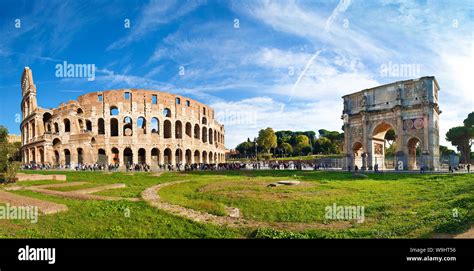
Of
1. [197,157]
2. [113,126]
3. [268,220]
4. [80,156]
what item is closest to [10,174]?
[268,220]

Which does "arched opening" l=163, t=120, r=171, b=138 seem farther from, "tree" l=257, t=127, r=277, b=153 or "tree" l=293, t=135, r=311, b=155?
"tree" l=293, t=135, r=311, b=155

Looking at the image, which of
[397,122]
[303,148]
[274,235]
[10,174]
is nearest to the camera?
[274,235]

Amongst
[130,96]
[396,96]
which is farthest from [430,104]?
[130,96]

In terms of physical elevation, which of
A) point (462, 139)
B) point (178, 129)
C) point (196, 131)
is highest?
point (178, 129)

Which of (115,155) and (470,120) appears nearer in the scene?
(115,155)

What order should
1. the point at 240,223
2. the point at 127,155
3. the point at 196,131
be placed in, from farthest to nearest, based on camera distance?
the point at 196,131, the point at 127,155, the point at 240,223

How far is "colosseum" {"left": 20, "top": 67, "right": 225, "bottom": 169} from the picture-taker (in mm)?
37312

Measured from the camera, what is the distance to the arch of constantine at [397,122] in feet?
92.7

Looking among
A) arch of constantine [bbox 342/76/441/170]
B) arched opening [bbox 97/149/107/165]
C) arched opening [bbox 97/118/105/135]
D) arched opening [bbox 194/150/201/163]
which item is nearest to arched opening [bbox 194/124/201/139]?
arched opening [bbox 194/150/201/163]

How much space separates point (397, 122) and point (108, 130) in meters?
39.4

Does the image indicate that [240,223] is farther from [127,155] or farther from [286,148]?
[286,148]

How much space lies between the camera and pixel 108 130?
132 feet
